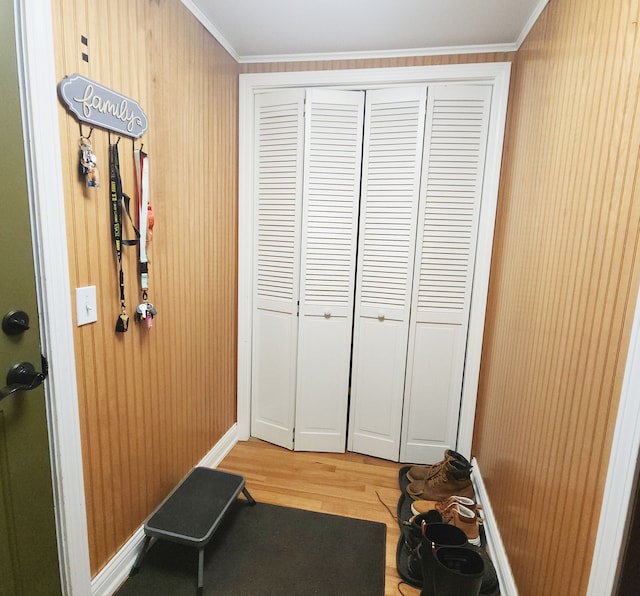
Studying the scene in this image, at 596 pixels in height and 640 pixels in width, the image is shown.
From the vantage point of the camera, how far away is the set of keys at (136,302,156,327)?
1.51m

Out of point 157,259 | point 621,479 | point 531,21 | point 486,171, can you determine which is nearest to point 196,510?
point 157,259

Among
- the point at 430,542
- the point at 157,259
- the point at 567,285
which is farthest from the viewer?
the point at 157,259

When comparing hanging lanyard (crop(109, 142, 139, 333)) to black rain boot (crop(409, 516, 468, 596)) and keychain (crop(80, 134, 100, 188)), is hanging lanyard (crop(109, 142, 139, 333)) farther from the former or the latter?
black rain boot (crop(409, 516, 468, 596))

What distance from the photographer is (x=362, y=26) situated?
188 centimetres

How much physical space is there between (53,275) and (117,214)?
0.34 meters

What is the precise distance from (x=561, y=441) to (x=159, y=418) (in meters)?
1.60

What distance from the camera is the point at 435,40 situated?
1998 millimetres

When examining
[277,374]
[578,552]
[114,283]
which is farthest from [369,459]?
[114,283]

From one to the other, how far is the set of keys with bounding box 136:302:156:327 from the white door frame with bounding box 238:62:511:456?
94cm

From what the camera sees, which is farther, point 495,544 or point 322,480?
point 322,480

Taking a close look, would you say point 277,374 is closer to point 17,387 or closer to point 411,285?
point 411,285

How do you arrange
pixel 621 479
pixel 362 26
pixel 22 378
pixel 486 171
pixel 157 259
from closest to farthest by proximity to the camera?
pixel 621 479 < pixel 22 378 < pixel 157 259 < pixel 362 26 < pixel 486 171

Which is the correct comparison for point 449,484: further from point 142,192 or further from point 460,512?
point 142,192

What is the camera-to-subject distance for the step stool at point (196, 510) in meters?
1.52
